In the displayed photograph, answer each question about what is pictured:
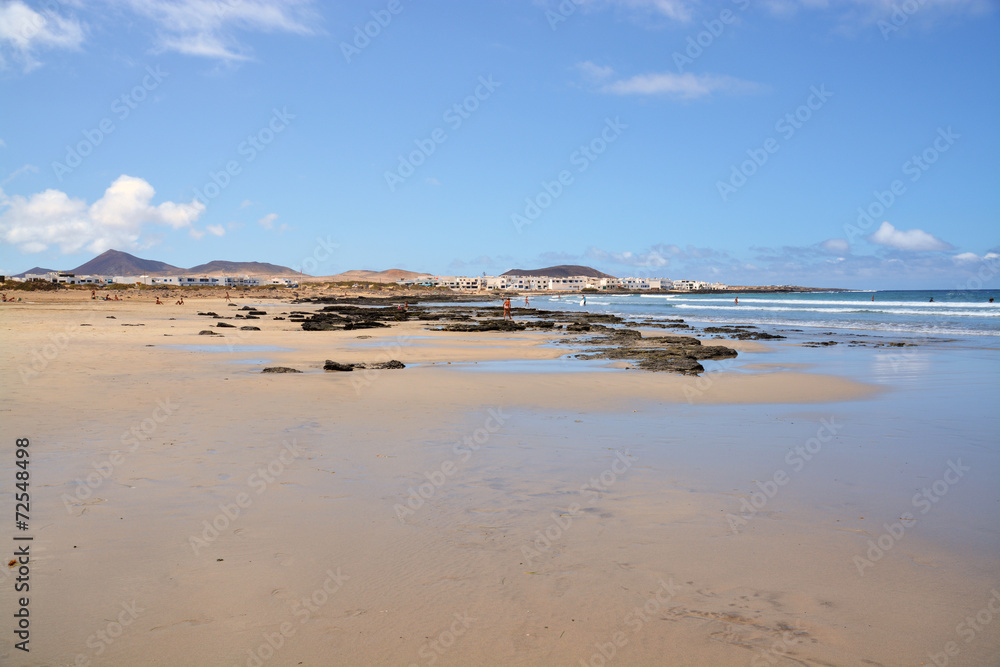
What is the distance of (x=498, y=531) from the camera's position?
15.8ft

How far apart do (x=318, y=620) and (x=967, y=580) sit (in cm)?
409

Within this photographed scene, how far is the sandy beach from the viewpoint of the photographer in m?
3.39

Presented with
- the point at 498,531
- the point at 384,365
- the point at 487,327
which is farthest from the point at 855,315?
the point at 498,531

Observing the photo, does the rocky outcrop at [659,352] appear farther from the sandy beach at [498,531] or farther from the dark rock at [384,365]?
the dark rock at [384,365]

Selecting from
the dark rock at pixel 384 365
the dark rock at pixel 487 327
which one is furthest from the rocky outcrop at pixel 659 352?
the dark rock at pixel 487 327

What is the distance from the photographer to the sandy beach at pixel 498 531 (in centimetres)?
339

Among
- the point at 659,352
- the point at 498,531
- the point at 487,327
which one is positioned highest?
the point at 487,327

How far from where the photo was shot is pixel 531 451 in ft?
24.0

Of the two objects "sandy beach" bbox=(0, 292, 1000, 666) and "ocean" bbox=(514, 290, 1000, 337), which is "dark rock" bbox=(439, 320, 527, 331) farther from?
"sandy beach" bbox=(0, 292, 1000, 666)

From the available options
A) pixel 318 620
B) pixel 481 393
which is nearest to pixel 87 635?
pixel 318 620

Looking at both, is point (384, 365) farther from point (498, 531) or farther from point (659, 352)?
point (498, 531)

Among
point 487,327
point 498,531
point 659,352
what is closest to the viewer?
point 498,531

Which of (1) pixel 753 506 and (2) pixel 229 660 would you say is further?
(1) pixel 753 506

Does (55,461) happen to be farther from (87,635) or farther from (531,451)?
(531,451)
